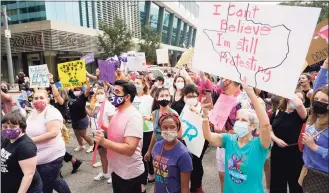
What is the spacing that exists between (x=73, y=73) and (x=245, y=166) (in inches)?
165

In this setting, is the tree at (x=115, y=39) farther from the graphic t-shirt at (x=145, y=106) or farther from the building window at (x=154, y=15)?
the building window at (x=154, y=15)

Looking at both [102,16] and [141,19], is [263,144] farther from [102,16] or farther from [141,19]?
[141,19]

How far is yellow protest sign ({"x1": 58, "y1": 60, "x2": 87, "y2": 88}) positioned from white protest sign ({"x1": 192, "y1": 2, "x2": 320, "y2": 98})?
11.7 feet

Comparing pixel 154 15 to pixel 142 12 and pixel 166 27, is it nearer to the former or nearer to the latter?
pixel 142 12

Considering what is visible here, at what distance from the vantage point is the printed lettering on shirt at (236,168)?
8.00 ft

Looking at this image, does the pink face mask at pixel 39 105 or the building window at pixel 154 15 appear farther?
the building window at pixel 154 15

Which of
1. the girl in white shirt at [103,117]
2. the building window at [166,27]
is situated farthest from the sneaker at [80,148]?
the building window at [166,27]

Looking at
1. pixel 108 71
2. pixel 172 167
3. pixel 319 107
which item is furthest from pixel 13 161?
pixel 319 107

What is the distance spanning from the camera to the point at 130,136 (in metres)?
2.65

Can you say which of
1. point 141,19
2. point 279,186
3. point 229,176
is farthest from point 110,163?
point 141,19

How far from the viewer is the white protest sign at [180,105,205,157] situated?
310 centimetres

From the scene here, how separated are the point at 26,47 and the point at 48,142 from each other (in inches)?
947

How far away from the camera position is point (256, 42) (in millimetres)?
2121

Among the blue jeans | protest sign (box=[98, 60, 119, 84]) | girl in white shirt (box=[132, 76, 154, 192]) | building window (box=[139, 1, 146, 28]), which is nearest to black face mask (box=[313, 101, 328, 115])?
protest sign (box=[98, 60, 119, 84])
